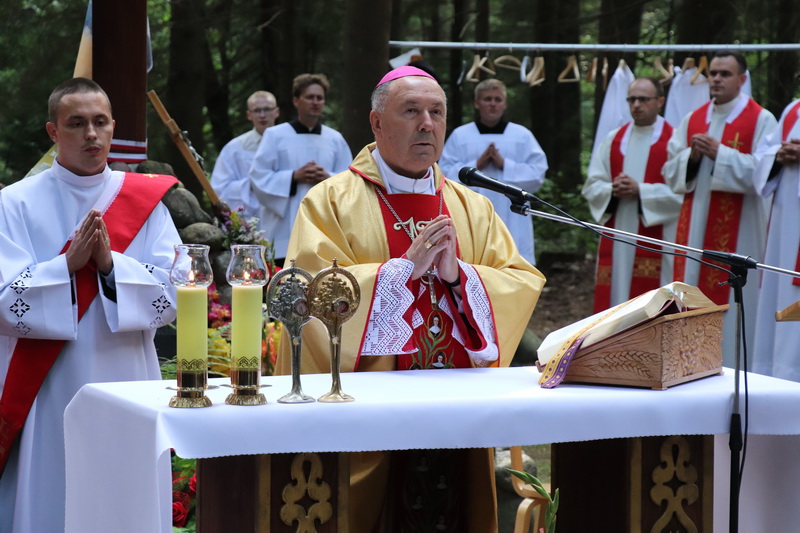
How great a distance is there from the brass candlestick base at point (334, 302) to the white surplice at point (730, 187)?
5558mm

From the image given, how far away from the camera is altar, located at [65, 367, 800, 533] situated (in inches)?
114

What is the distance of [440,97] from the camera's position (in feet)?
12.9

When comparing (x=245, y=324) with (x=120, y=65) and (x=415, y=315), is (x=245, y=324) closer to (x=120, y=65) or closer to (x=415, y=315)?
(x=415, y=315)

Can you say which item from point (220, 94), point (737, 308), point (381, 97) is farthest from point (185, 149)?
point (220, 94)

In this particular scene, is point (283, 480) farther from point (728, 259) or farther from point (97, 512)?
point (728, 259)

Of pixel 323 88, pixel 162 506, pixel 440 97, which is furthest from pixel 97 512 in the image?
pixel 323 88

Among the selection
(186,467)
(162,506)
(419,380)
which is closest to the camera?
→ (162,506)

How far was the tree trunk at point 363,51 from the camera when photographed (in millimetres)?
9258

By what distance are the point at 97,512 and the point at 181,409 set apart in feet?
1.75

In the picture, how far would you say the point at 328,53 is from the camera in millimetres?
15016

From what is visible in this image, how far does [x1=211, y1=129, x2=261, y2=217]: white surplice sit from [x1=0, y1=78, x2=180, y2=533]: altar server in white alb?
18.9 ft

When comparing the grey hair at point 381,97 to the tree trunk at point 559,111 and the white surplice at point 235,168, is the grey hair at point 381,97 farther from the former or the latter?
the tree trunk at point 559,111

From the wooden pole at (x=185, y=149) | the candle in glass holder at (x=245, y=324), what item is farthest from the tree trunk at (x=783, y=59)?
the candle in glass holder at (x=245, y=324)

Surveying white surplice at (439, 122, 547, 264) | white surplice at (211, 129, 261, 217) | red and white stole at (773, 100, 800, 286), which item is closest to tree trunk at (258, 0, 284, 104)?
white surplice at (211, 129, 261, 217)
